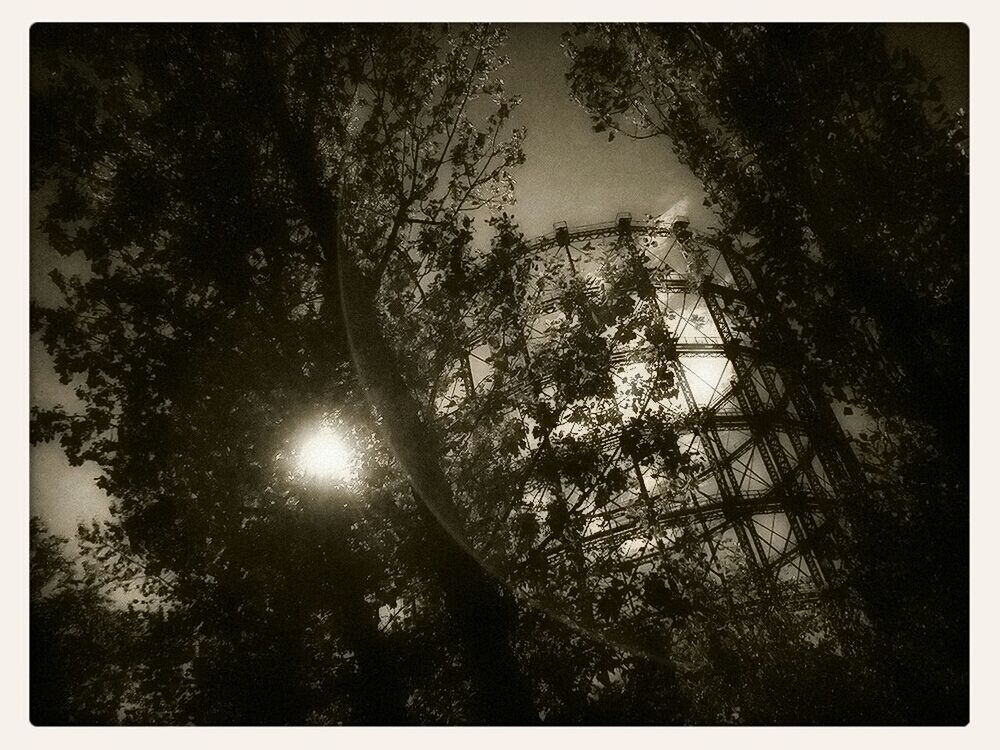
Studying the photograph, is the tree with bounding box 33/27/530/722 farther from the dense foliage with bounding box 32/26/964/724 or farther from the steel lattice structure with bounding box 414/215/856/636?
the steel lattice structure with bounding box 414/215/856/636

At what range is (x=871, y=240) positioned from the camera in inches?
143

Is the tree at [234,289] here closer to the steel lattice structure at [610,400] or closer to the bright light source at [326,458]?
the bright light source at [326,458]

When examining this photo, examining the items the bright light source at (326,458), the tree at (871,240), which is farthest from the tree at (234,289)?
the tree at (871,240)

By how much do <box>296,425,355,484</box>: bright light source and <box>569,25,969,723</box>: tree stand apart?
12.8 ft

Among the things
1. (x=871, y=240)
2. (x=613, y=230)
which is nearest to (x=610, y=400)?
(x=613, y=230)

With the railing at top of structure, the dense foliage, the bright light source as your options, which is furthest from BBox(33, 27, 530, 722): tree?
the railing at top of structure

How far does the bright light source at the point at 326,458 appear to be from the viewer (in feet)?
12.2

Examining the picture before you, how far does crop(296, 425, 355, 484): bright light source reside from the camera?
146 inches

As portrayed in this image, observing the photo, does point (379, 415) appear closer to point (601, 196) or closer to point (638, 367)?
point (638, 367)

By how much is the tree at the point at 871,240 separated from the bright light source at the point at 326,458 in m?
3.91

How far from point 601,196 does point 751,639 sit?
4783 mm

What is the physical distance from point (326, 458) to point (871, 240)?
4800mm

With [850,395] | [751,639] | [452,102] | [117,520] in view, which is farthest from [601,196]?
[117,520]

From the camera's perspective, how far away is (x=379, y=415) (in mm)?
3930
